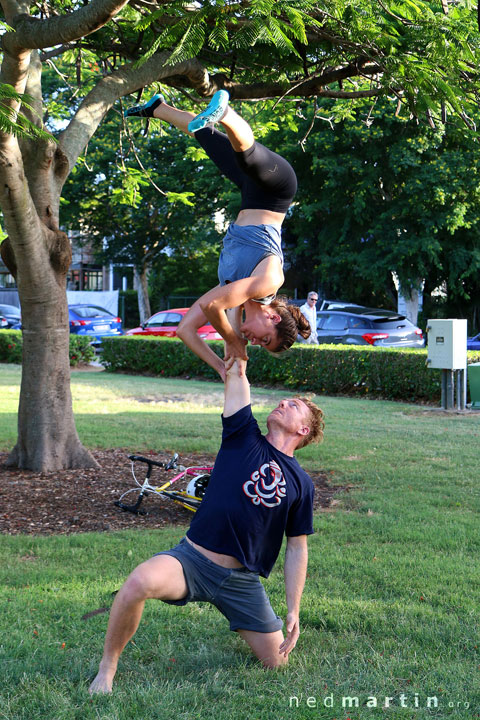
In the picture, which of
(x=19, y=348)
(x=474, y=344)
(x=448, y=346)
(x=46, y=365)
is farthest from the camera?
(x=474, y=344)

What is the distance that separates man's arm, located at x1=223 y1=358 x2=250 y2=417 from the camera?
12.5 feet

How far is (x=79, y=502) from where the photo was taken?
7195 millimetres

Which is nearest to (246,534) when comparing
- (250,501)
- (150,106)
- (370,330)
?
(250,501)

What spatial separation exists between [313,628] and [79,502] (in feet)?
11.1

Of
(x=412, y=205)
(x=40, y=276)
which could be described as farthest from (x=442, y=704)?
(x=412, y=205)

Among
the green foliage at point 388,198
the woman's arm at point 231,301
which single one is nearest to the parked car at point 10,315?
the green foliage at point 388,198

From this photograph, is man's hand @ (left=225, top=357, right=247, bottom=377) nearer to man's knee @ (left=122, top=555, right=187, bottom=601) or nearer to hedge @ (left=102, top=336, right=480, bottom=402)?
man's knee @ (left=122, top=555, right=187, bottom=601)

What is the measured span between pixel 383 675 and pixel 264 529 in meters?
0.91

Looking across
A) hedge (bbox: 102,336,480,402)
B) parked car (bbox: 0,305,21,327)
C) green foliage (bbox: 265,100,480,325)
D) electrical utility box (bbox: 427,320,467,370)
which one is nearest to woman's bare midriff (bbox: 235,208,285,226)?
electrical utility box (bbox: 427,320,467,370)

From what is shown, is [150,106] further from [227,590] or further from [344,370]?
[344,370]

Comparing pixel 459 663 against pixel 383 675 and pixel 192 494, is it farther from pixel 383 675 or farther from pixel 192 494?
pixel 192 494

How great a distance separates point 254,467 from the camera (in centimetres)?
374

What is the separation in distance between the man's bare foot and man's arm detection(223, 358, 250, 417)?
51.4 inches

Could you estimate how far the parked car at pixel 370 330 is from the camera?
19250mm
